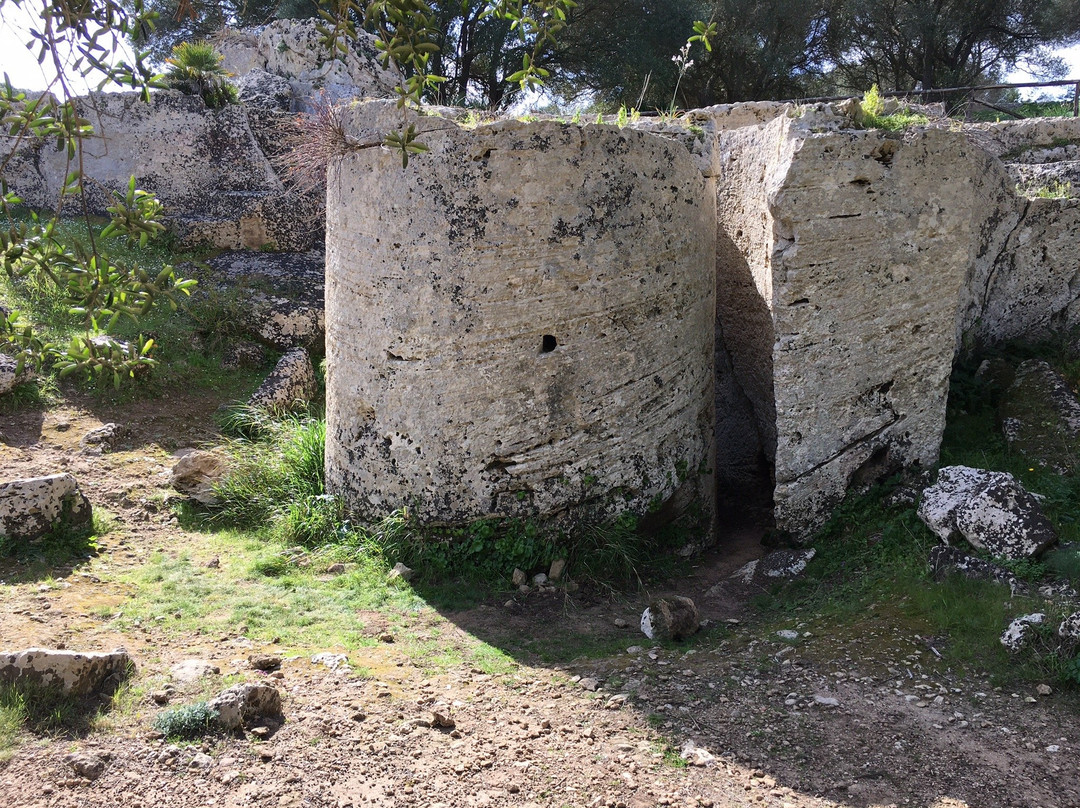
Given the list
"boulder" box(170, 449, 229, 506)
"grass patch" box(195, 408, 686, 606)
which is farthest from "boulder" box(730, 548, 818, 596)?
"boulder" box(170, 449, 229, 506)

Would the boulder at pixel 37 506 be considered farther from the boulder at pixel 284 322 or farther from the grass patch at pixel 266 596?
the boulder at pixel 284 322

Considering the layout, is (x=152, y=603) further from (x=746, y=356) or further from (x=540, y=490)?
(x=746, y=356)

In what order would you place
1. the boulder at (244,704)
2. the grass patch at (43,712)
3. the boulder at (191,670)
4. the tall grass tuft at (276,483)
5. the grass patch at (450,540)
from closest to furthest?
the grass patch at (43,712), the boulder at (244,704), the boulder at (191,670), the grass patch at (450,540), the tall grass tuft at (276,483)

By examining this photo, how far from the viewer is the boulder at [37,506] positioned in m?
5.17

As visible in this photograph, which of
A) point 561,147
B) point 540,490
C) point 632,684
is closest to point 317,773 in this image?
point 632,684

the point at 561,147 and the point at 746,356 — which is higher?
the point at 561,147

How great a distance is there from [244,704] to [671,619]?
2121mm

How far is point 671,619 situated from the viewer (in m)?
4.47

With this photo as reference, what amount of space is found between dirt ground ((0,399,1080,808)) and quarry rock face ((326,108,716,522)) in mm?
866

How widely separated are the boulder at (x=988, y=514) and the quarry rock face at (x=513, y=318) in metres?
1.54

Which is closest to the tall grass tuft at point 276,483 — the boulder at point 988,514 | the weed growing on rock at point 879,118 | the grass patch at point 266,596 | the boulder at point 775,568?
the grass patch at point 266,596

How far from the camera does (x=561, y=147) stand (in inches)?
191

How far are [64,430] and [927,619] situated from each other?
614 cm

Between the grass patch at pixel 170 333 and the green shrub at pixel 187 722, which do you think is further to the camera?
the grass patch at pixel 170 333
